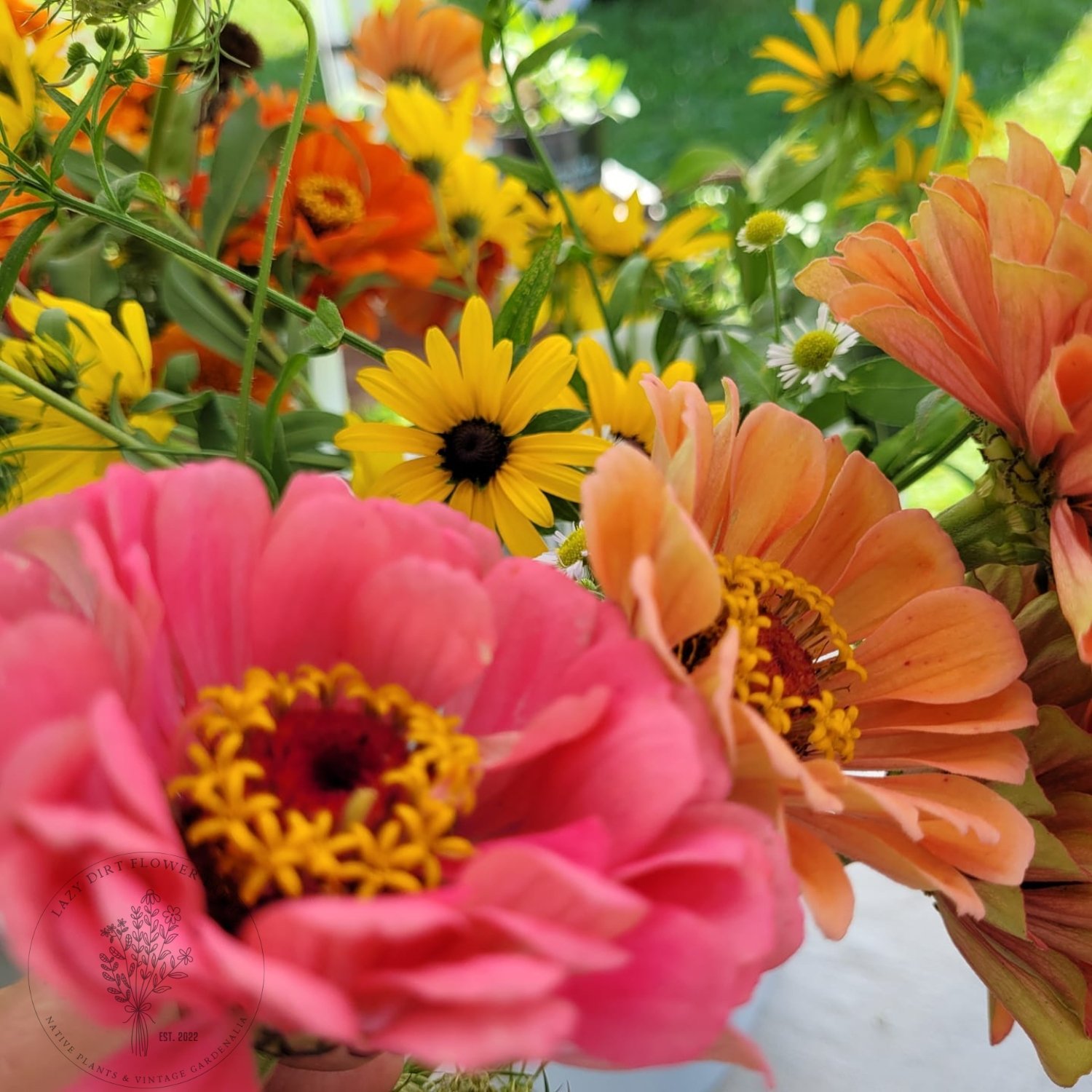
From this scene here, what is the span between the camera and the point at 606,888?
91 mm

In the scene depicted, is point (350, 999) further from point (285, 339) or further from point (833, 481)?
point (285, 339)

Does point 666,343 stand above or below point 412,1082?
above

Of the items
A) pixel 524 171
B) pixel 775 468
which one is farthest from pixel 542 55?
pixel 775 468

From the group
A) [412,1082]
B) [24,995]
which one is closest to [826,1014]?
[412,1082]

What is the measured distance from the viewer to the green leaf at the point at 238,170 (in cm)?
25

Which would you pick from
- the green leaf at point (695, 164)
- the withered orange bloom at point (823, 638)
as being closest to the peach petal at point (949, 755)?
the withered orange bloom at point (823, 638)

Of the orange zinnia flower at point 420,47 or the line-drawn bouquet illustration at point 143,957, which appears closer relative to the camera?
the line-drawn bouquet illustration at point 143,957

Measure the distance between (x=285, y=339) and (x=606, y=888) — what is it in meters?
0.23

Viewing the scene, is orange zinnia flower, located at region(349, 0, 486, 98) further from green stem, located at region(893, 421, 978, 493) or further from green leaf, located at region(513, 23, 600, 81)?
green stem, located at region(893, 421, 978, 493)

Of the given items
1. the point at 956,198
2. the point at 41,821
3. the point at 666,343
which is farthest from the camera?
the point at 666,343

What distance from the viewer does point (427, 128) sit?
0.93ft

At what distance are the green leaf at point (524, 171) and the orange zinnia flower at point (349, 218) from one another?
0.08ft

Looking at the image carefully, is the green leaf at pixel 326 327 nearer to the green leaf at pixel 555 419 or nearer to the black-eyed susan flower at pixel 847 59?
the green leaf at pixel 555 419

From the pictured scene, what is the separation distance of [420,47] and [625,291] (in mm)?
132
